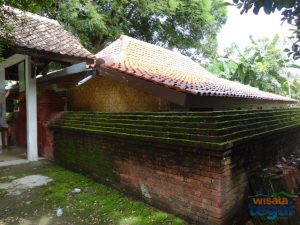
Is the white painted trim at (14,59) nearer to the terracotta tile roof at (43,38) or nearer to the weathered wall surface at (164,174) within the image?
the terracotta tile roof at (43,38)

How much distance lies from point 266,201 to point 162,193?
1677 mm

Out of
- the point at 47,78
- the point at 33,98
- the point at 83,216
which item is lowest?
the point at 83,216

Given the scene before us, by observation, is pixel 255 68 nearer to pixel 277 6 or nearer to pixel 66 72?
pixel 66 72

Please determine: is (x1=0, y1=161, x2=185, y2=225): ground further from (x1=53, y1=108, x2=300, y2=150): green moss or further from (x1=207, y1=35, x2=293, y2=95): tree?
(x1=207, y1=35, x2=293, y2=95): tree

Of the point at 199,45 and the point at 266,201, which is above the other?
the point at 199,45

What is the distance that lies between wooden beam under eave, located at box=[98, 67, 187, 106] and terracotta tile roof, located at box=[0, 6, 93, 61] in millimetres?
1835

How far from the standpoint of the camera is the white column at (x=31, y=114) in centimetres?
853

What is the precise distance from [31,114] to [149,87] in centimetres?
464

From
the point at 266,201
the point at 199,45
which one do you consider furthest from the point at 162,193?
the point at 199,45

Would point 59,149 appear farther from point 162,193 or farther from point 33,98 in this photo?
point 162,193

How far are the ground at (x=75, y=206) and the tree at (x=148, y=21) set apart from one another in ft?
34.1

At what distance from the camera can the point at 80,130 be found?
667cm

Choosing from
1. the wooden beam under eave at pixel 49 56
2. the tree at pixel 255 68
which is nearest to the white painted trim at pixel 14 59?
the wooden beam under eave at pixel 49 56

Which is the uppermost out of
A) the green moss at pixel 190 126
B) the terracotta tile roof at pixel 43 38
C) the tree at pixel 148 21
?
the tree at pixel 148 21
